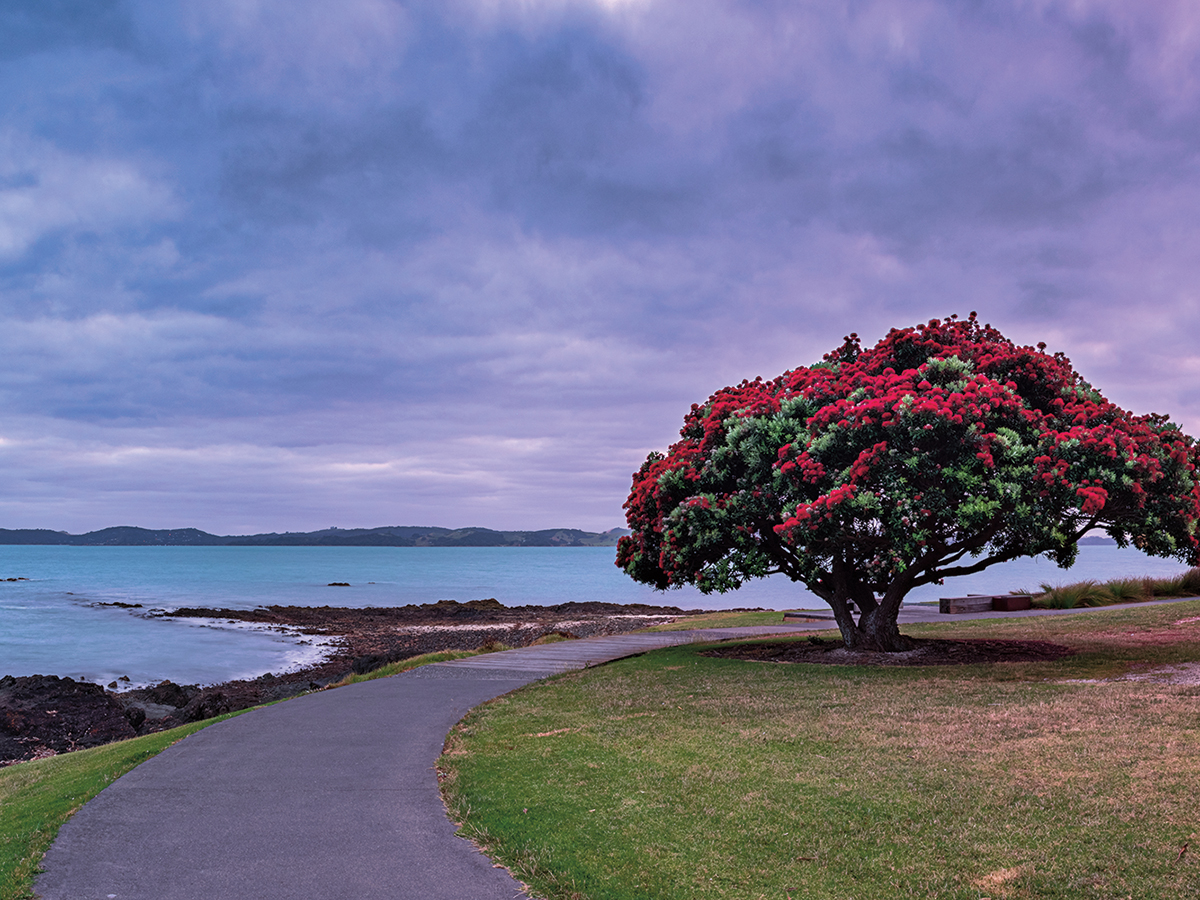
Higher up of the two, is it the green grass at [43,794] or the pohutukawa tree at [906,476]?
the pohutukawa tree at [906,476]

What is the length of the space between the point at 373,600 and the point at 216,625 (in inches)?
845

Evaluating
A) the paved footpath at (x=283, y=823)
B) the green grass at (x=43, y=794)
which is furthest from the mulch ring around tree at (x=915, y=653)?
the green grass at (x=43, y=794)

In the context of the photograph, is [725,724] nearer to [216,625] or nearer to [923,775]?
[923,775]

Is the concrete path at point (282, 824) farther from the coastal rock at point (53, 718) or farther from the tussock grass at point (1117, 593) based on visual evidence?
the tussock grass at point (1117, 593)

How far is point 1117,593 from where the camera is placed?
81.7ft

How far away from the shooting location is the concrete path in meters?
4.61

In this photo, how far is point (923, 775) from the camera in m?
6.37

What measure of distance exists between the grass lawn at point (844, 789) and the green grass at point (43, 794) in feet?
8.99

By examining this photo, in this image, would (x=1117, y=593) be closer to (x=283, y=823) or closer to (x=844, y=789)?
(x=844, y=789)

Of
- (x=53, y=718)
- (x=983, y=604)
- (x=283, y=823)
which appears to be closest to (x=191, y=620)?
(x=53, y=718)

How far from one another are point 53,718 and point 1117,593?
96.7ft

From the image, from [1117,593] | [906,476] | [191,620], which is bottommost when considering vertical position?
[191,620]

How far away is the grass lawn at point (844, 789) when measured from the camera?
450 cm

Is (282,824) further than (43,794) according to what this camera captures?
No
